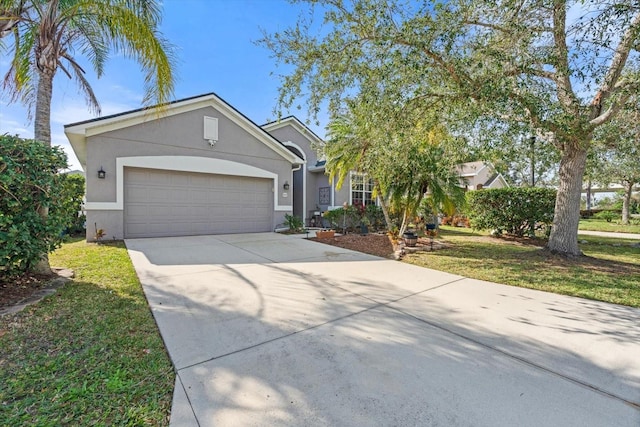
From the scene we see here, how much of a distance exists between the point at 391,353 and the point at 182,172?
390 inches

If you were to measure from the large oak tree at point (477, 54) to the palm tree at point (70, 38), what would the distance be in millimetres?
2370

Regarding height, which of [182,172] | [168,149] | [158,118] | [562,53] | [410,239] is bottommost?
[410,239]

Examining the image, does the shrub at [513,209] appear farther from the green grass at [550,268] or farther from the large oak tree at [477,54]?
the large oak tree at [477,54]

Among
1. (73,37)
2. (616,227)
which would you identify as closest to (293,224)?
(73,37)

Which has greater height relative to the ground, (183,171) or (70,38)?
(70,38)

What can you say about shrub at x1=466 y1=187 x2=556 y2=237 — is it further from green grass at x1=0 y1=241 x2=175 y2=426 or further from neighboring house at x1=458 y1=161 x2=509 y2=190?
neighboring house at x1=458 y1=161 x2=509 y2=190

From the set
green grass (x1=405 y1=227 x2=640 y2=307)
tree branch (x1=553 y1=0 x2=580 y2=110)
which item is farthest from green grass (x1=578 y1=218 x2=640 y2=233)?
tree branch (x1=553 y1=0 x2=580 y2=110)

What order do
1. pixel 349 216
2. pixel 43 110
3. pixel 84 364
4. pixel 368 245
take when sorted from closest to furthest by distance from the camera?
1. pixel 84 364
2. pixel 43 110
3. pixel 368 245
4. pixel 349 216

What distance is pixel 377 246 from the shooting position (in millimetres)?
9188

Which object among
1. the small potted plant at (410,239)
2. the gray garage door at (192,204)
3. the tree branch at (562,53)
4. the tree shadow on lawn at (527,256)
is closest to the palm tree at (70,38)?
the gray garage door at (192,204)

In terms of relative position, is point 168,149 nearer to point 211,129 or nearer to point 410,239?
point 211,129

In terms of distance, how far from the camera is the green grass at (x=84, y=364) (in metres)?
1.96

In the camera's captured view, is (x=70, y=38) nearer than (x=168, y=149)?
Yes

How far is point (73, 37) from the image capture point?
6531mm
